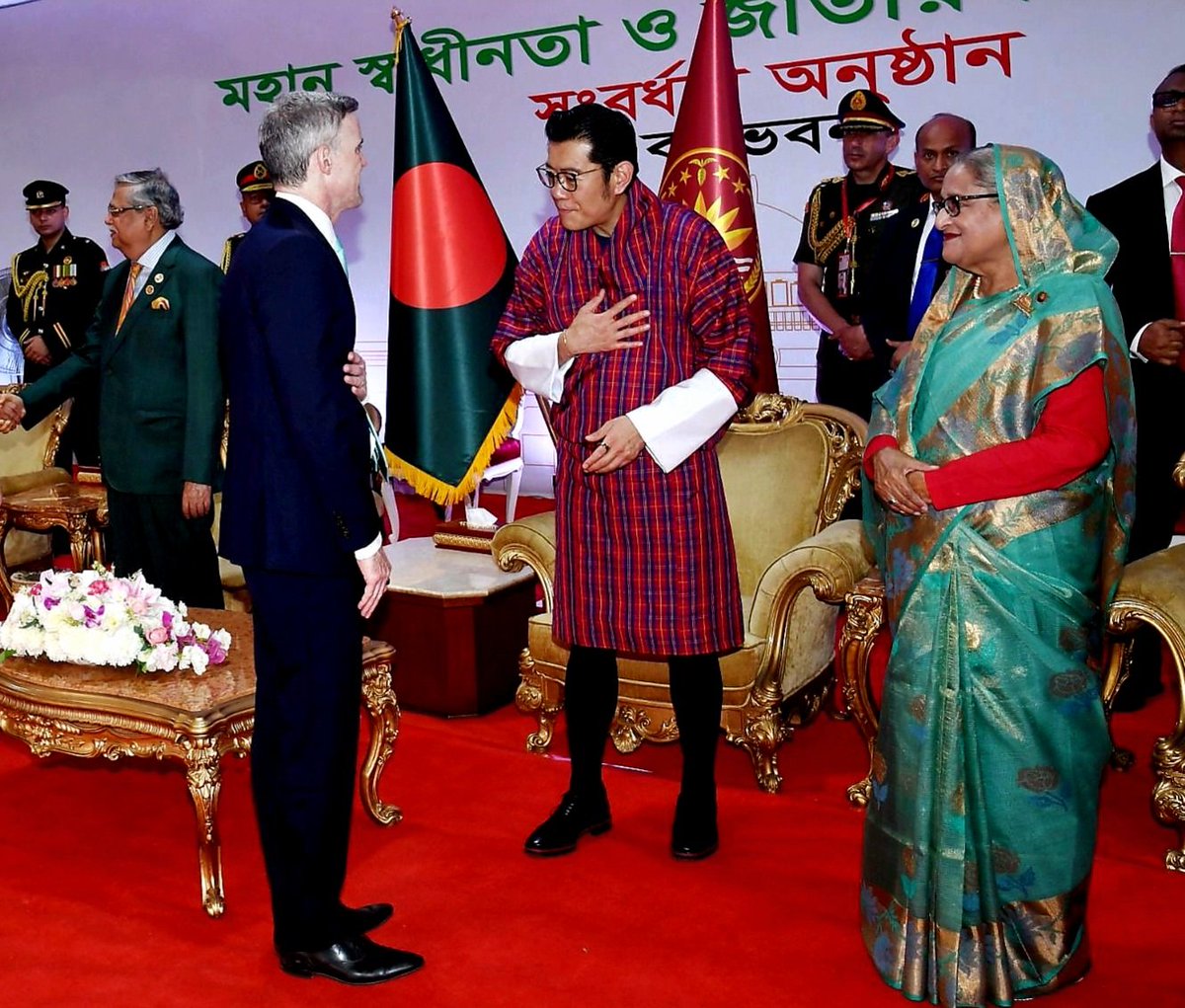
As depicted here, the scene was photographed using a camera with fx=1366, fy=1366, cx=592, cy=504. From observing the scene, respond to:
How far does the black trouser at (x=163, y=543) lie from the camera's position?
12.6 feet

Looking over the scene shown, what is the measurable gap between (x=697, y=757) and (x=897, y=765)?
71 cm

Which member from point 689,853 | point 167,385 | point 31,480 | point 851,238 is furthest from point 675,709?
point 31,480

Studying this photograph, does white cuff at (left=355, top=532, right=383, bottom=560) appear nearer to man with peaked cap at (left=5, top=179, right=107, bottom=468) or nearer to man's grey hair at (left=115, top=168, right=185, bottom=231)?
man's grey hair at (left=115, top=168, right=185, bottom=231)

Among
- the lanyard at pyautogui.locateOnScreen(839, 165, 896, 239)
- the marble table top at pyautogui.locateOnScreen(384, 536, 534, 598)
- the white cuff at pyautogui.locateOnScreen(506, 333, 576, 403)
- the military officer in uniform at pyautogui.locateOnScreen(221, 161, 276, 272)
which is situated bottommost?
the marble table top at pyautogui.locateOnScreen(384, 536, 534, 598)

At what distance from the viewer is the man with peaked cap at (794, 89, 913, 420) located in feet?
15.0

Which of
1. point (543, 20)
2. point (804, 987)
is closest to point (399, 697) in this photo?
point (804, 987)

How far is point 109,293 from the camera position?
3.93 metres

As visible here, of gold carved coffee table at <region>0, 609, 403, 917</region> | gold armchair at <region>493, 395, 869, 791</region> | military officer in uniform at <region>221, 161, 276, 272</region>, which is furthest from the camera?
military officer in uniform at <region>221, 161, 276, 272</region>

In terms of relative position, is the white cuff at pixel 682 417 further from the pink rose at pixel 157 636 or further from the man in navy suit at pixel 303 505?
the pink rose at pixel 157 636

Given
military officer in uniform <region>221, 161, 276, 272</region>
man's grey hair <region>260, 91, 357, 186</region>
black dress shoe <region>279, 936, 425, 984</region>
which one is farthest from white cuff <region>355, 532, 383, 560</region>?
military officer in uniform <region>221, 161, 276, 272</region>

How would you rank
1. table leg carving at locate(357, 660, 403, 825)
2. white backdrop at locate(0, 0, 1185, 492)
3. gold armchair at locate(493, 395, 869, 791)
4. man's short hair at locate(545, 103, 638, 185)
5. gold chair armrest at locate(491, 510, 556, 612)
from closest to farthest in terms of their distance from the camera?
man's short hair at locate(545, 103, 638, 185) < table leg carving at locate(357, 660, 403, 825) < gold armchair at locate(493, 395, 869, 791) < gold chair armrest at locate(491, 510, 556, 612) < white backdrop at locate(0, 0, 1185, 492)

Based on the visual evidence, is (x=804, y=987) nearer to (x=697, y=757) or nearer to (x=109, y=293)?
(x=697, y=757)

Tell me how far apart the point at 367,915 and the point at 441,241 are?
2.25m

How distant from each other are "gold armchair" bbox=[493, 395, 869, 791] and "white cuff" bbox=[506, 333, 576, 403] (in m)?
0.79
